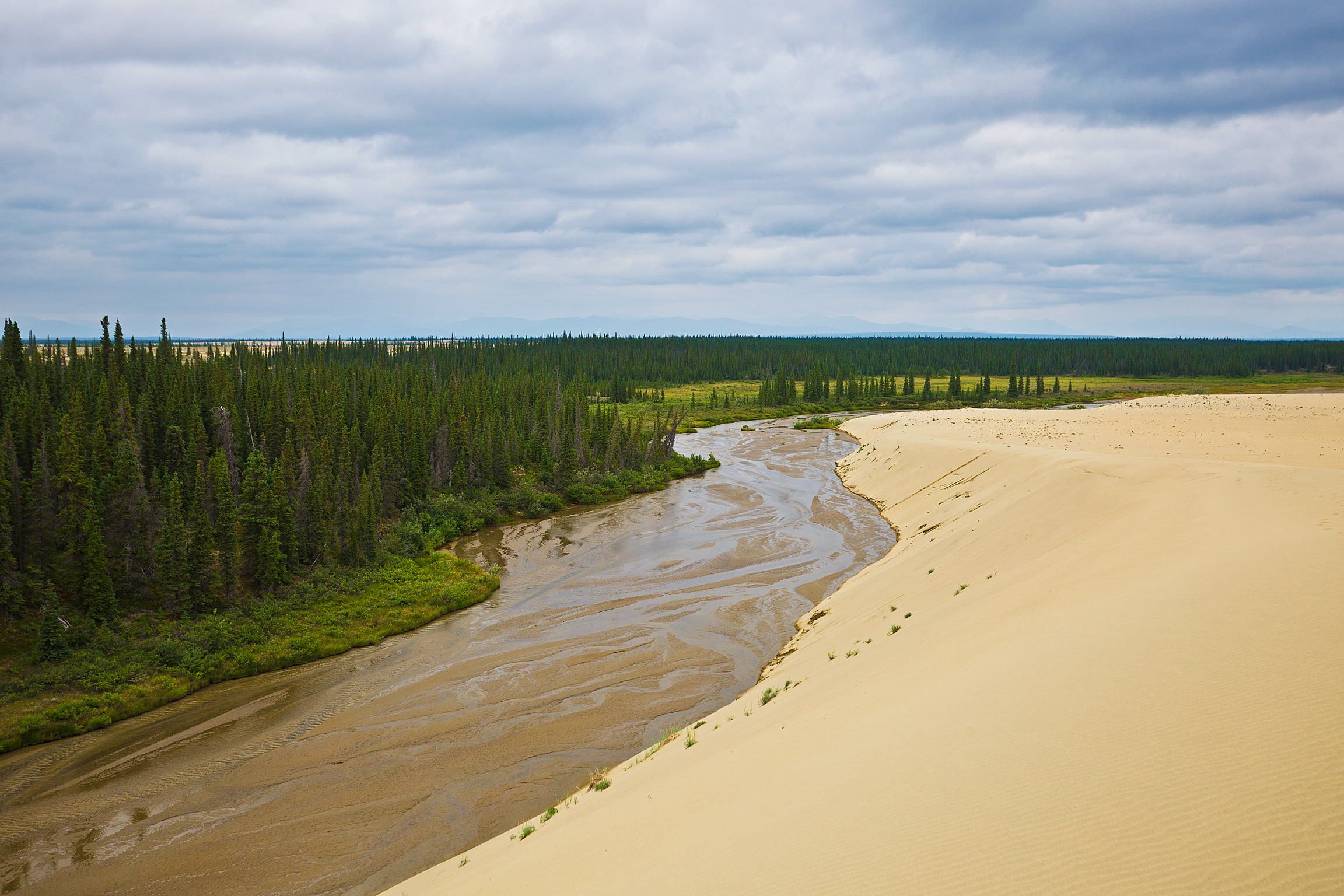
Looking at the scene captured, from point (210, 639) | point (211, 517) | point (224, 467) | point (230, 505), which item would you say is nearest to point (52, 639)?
point (210, 639)

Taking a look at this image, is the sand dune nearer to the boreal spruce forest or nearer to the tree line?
the boreal spruce forest

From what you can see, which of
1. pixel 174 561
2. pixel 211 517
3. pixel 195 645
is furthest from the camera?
pixel 211 517

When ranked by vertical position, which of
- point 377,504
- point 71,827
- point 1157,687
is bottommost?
point 71,827

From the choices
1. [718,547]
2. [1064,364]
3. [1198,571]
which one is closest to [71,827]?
[1198,571]

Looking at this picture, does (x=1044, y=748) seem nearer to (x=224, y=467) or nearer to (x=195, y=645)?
(x=195, y=645)

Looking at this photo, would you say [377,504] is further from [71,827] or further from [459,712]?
[71,827]

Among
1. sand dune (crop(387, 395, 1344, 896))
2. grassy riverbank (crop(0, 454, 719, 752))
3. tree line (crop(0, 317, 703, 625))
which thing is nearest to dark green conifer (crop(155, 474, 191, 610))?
tree line (crop(0, 317, 703, 625))

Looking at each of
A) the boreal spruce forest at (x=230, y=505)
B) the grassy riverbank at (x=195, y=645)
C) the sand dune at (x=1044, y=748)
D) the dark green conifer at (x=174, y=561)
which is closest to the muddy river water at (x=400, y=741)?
the grassy riverbank at (x=195, y=645)
